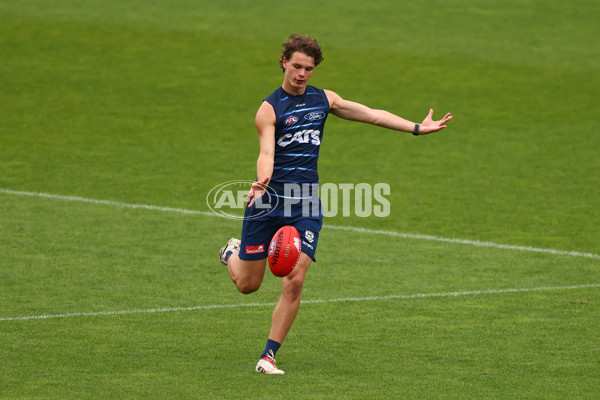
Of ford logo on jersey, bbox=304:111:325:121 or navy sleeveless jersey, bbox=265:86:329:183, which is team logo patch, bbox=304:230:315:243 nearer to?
navy sleeveless jersey, bbox=265:86:329:183

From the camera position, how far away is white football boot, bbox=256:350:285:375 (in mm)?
7840

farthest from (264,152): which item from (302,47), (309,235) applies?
(302,47)

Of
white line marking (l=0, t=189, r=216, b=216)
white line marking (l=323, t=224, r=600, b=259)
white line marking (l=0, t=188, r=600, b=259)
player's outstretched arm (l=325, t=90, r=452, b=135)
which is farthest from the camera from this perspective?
white line marking (l=0, t=189, r=216, b=216)

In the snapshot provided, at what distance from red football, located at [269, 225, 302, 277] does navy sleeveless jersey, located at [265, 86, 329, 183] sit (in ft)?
1.85

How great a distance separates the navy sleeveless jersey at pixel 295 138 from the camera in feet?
26.6

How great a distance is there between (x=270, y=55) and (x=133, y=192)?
10.9 meters

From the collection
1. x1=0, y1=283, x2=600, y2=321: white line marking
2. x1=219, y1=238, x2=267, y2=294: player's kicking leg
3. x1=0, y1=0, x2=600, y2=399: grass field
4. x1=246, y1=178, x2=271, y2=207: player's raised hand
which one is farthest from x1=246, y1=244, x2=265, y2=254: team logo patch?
x1=0, y1=283, x2=600, y2=321: white line marking

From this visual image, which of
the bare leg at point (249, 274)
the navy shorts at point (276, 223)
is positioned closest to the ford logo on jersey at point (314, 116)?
the navy shorts at point (276, 223)

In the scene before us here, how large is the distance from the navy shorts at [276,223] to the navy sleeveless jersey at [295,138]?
0.20 metres

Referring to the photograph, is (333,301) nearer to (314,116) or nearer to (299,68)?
(314,116)

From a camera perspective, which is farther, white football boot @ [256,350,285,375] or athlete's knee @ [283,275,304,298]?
athlete's knee @ [283,275,304,298]

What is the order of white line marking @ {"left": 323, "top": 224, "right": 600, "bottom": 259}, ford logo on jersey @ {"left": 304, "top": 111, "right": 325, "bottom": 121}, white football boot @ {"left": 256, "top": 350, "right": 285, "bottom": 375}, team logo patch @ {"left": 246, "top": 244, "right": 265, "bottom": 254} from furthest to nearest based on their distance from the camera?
white line marking @ {"left": 323, "top": 224, "right": 600, "bottom": 259} < team logo patch @ {"left": 246, "top": 244, "right": 265, "bottom": 254} < ford logo on jersey @ {"left": 304, "top": 111, "right": 325, "bottom": 121} < white football boot @ {"left": 256, "top": 350, "right": 285, "bottom": 375}

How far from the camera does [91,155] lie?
18.3 meters

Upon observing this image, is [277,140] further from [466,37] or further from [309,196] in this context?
[466,37]
